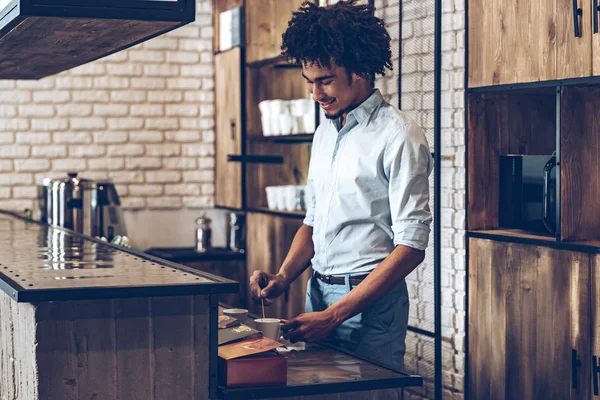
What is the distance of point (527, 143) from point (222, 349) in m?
2.10

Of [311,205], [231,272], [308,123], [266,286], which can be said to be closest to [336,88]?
[311,205]

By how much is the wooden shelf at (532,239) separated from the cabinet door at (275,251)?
1.53 meters

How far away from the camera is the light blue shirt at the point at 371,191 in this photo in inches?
95.9

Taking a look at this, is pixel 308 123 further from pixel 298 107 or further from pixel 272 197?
pixel 272 197

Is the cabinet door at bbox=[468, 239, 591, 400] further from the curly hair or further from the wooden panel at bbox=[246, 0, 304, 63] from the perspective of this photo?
the wooden panel at bbox=[246, 0, 304, 63]

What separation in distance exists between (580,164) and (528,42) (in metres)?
0.48

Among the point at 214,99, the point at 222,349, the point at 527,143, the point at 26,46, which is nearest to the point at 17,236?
the point at 26,46

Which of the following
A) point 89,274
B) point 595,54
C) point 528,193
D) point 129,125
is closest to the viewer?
point 89,274

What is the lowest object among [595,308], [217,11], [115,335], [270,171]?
[595,308]

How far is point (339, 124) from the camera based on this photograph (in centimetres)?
270

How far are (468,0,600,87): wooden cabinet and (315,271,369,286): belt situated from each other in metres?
1.13

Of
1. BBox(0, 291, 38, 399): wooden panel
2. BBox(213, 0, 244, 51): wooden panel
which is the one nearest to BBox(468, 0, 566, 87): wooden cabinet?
BBox(0, 291, 38, 399): wooden panel

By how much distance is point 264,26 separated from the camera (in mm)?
5770

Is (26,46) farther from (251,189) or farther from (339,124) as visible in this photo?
(251,189)
